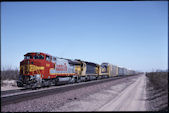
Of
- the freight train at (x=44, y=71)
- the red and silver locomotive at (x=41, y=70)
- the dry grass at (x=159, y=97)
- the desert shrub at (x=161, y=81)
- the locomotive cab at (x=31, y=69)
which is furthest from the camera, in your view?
the desert shrub at (x=161, y=81)

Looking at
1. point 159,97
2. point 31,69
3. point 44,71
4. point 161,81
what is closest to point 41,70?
point 44,71

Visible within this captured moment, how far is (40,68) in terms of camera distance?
15367 mm

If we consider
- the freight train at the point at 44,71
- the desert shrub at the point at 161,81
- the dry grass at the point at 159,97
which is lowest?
the dry grass at the point at 159,97

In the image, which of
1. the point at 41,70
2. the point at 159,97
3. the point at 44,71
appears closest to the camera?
the point at 41,70

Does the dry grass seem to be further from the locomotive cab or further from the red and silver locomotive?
the locomotive cab

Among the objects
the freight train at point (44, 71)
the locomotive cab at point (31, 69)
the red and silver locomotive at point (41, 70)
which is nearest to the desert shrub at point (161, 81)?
the freight train at point (44, 71)

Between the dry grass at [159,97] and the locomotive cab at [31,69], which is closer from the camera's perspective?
the locomotive cab at [31,69]

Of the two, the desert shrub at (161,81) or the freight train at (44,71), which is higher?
the freight train at (44,71)

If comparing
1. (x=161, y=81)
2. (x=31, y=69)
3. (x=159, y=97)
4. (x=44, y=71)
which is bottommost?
(x=159, y=97)

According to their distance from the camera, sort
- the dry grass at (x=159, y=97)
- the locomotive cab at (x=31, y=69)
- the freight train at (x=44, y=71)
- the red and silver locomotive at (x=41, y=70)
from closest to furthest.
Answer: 1. the locomotive cab at (x=31, y=69)
2. the red and silver locomotive at (x=41, y=70)
3. the freight train at (x=44, y=71)
4. the dry grass at (x=159, y=97)

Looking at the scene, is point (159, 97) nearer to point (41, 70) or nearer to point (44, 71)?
point (44, 71)

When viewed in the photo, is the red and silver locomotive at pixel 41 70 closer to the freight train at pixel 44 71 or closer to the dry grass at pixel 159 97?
the freight train at pixel 44 71

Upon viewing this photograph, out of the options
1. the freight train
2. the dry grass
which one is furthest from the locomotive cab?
the dry grass

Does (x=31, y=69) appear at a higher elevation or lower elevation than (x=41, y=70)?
higher
